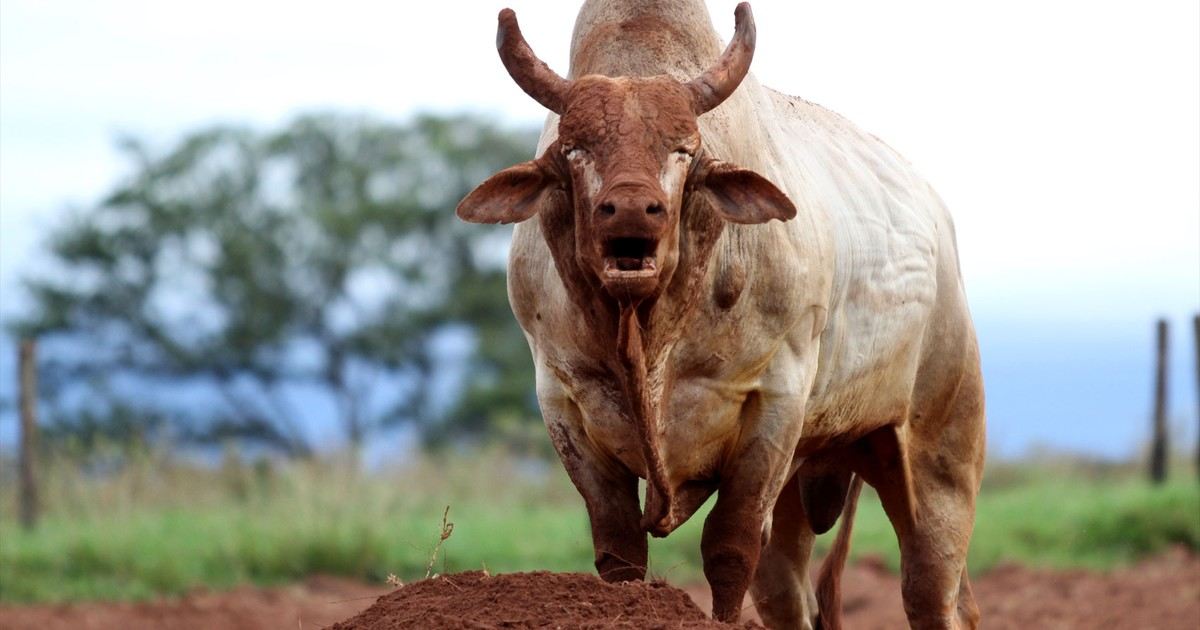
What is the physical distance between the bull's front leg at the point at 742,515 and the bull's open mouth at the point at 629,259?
977 millimetres

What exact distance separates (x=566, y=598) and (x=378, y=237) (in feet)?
78.1

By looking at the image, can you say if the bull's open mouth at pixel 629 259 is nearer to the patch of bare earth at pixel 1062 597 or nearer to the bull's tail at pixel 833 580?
the bull's tail at pixel 833 580

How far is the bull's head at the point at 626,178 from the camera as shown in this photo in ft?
12.5

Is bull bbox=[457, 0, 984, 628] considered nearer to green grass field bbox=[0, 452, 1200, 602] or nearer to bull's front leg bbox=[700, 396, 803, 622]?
bull's front leg bbox=[700, 396, 803, 622]

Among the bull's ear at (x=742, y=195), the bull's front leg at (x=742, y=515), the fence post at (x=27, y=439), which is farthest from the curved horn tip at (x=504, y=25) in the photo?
the fence post at (x=27, y=439)

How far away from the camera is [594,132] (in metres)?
3.97

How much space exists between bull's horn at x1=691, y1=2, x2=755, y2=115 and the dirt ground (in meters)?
4.04

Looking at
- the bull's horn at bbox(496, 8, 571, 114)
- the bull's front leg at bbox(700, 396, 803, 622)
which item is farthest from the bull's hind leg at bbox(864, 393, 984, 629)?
the bull's horn at bbox(496, 8, 571, 114)

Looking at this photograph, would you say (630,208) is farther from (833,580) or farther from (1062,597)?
(1062,597)

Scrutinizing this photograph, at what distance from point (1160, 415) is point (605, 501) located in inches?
451

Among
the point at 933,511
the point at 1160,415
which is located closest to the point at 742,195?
the point at 933,511

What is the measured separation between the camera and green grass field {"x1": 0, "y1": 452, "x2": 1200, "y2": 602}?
36.1ft

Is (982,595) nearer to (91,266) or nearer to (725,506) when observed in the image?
(725,506)

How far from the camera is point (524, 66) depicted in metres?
4.29
